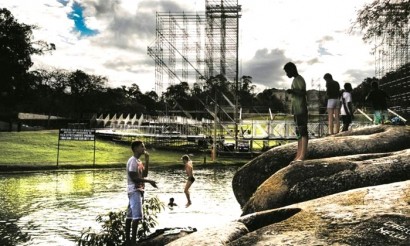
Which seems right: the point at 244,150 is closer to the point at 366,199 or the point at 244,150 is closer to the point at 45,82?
the point at 366,199

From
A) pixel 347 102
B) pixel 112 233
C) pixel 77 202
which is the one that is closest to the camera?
pixel 112 233

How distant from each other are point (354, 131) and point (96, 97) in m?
94.6

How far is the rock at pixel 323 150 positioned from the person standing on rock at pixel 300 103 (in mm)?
1067

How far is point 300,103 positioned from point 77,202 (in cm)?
1165

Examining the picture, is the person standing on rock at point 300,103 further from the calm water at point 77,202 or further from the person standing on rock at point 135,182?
the calm water at point 77,202

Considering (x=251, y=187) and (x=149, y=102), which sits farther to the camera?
(x=149, y=102)

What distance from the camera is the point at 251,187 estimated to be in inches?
401

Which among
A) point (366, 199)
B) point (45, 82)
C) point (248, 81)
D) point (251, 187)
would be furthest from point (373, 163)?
point (248, 81)

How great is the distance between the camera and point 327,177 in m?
7.15

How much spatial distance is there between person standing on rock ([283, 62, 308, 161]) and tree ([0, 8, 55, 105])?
4397 cm

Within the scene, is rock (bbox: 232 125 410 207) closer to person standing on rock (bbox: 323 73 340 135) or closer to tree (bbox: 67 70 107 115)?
person standing on rock (bbox: 323 73 340 135)

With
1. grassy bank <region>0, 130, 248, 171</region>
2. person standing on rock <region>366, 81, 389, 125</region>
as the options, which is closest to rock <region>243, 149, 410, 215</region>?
person standing on rock <region>366, 81, 389, 125</region>

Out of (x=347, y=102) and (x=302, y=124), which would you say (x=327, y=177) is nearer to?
(x=302, y=124)

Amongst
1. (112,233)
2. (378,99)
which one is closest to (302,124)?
(112,233)
